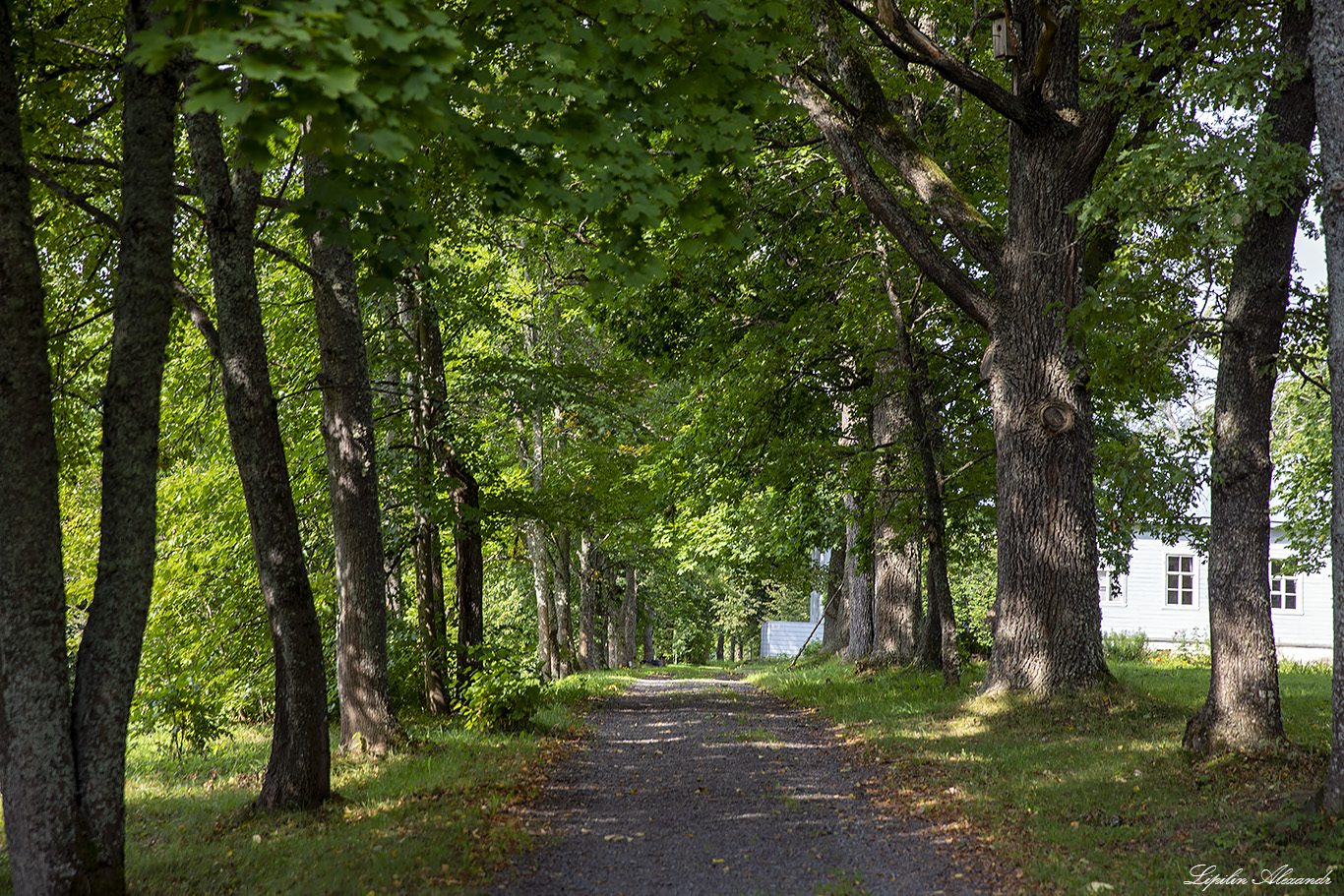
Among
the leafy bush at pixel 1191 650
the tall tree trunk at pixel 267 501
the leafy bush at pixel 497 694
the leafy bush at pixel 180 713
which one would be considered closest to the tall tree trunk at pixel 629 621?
the leafy bush at pixel 1191 650

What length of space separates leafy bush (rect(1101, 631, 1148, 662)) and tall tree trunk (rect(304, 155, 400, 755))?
20.3 metres

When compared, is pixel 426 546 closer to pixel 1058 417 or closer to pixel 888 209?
pixel 888 209

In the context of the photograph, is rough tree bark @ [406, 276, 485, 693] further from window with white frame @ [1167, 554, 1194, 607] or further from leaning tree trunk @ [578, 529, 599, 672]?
window with white frame @ [1167, 554, 1194, 607]

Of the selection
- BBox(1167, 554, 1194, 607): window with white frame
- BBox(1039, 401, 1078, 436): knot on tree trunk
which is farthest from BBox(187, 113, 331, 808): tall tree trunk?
BBox(1167, 554, 1194, 607): window with white frame

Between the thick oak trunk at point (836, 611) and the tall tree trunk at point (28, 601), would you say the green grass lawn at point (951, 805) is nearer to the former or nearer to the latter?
the tall tree trunk at point (28, 601)

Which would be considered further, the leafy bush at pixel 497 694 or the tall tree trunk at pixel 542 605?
the tall tree trunk at pixel 542 605

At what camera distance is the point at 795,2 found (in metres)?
9.71

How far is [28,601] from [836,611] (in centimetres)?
2818

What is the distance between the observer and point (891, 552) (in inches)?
714

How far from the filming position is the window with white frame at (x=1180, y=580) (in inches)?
1196

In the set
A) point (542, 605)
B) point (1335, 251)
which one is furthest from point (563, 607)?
point (1335, 251)

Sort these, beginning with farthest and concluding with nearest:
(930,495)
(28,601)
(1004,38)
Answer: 1. (930,495)
2. (1004,38)
3. (28,601)

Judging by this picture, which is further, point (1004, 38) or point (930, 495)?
point (930, 495)

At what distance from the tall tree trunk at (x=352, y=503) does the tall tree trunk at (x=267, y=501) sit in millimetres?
2506
